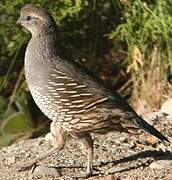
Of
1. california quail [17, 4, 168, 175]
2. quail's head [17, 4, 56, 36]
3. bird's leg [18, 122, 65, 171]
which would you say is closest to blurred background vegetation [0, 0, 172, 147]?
quail's head [17, 4, 56, 36]

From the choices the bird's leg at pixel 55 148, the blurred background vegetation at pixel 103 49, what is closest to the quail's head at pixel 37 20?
the bird's leg at pixel 55 148

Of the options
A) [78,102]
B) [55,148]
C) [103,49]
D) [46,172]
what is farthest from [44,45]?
[103,49]

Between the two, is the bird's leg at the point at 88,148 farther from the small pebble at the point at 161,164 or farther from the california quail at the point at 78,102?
the small pebble at the point at 161,164

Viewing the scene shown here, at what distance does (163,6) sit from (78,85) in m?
2.69

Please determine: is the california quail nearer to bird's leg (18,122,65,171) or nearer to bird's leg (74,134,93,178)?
bird's leg (74,134,93,178)

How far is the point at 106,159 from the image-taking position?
6344 mm

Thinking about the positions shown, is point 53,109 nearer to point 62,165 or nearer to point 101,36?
point 62,165

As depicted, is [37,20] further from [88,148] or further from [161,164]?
[161,164]

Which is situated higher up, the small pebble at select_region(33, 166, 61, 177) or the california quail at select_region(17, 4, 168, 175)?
the california quail at select_region(17, 4, 168, 175)

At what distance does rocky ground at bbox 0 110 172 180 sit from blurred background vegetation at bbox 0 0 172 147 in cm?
148

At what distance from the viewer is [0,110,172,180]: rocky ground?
5.96 m

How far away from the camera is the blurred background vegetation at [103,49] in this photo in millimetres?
8422

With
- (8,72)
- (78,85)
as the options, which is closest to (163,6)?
(8,72)

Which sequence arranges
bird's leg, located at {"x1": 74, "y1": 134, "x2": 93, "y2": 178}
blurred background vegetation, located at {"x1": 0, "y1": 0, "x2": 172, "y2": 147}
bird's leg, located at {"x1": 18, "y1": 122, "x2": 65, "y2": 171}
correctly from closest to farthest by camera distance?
bird's leg, located at {"x1": 74, "y1": 134, "x2": 93, "y2": 178} < bird's leg, located at {"x1": 18, "y1": 122, "x2": 65, "y2": 171} < blurred background vegetation, located at {"x1": 0, "y1": 0, "x2": 172, "y2": 147}
